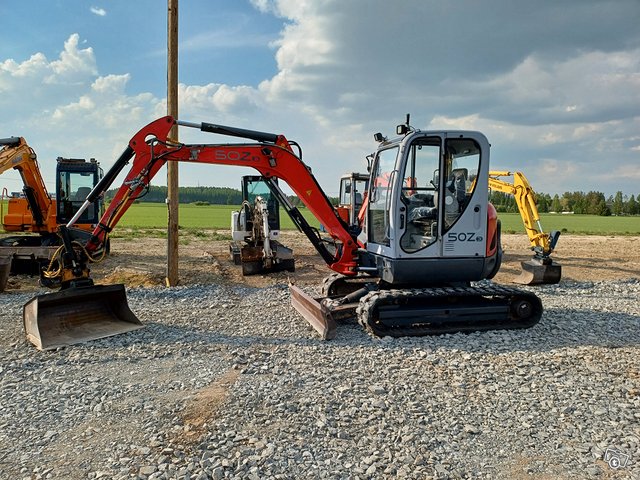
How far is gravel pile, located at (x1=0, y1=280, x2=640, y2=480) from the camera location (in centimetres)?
376

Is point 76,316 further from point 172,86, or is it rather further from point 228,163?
point 172,86

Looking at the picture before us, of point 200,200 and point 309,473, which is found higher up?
point 200,200

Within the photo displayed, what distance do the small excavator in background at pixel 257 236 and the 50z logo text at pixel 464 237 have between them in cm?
595

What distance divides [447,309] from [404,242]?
1.16 m

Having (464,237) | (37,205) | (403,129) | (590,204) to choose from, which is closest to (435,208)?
(464,237)

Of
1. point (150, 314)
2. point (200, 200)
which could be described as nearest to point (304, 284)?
point (150, 314)

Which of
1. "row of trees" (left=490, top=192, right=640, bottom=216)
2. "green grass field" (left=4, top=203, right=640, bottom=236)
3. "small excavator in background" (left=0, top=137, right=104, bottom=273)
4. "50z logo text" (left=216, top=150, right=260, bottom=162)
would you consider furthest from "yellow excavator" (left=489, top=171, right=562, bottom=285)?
"row of trees" (left=490, top=192, right=640, bottom=216)

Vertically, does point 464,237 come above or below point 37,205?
below

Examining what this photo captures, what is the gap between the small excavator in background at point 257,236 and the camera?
13.4m

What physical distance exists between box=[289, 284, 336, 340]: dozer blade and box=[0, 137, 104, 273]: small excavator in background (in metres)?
6.87

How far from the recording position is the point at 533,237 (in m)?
13.6

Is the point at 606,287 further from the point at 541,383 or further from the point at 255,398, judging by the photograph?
the point at 255,398

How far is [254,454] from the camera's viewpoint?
12.6 feet

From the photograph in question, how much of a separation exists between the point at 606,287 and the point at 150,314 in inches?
415
